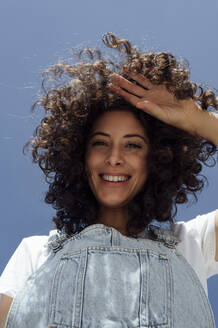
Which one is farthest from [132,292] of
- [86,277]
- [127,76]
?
[127,76]

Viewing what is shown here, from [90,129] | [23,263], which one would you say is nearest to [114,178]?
[90,129]

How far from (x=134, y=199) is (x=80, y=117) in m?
0.53

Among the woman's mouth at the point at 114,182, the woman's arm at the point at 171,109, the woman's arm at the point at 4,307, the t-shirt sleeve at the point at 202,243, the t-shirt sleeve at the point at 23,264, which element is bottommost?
the woman's arm at the point at 4,307

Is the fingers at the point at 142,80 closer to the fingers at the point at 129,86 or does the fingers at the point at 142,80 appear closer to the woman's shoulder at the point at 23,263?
the fingers at the point at 129,86

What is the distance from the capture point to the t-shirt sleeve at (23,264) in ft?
6.85

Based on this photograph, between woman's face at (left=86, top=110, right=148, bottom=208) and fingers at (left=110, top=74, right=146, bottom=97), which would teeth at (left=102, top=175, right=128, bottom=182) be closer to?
woman's face at (left=86, top=110, right=148, bottom=208)

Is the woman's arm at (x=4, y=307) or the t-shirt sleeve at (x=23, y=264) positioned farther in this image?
the t-shirt sleeve at (x=23, y=264)

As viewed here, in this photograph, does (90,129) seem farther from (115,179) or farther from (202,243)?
(202,243)

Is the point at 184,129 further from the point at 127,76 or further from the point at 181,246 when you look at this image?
the point at 181,246

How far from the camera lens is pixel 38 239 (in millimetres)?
2346

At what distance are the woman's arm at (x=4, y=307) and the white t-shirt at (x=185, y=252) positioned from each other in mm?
74

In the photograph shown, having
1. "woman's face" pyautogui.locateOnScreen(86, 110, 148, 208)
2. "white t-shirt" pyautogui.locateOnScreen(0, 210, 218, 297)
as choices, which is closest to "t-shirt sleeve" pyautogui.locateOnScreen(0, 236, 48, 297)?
"white t-shirt" pyautogui.locateOnScreen(0, 210, 218, 297)

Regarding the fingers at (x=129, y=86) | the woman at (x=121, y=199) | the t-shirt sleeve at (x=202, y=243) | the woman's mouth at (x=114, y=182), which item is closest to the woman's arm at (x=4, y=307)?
the woman at (x=121, y=199)

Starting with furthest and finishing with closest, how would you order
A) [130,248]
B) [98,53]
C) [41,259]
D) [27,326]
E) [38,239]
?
[98,53] < [38,239] < [41,259] < [130,248] < [27,326]
